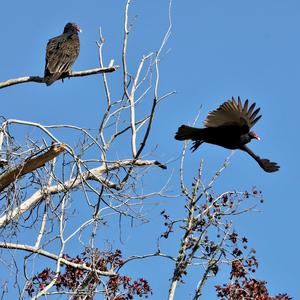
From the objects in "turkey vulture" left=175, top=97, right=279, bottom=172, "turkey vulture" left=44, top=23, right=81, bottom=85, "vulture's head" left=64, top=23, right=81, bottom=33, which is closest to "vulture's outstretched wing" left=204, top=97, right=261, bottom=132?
"turkey vulture" left=175, top=97, right=279, bottom=172

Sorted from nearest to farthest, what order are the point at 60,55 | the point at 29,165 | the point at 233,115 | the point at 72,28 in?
the point at 29,165, the point at 233,115, the point at 60,55, the point at 72,28

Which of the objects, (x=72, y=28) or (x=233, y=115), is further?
(x=72, y=28)

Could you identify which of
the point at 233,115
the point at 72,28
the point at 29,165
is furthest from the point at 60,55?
the point at 29,165

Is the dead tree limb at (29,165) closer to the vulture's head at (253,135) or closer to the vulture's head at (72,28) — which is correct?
the vulture's head at (253,135)

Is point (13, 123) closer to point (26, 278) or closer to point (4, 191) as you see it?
point (4, 191)

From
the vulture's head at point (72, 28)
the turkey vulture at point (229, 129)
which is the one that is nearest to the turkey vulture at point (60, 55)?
the vulture's head at point (72, 28)

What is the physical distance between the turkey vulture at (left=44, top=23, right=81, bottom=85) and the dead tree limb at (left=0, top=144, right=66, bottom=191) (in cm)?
115

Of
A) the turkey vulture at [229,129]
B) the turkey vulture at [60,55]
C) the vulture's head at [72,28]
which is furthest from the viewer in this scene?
the vulture's head at [72,28]

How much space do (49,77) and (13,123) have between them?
138 cm

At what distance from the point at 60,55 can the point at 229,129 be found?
1.87 meters

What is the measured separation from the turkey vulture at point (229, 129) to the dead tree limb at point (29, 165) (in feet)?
4.34

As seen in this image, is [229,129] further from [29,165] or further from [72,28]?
[72,28]

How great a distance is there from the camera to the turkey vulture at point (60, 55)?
6742 millimetres

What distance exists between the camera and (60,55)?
7.29 meters
